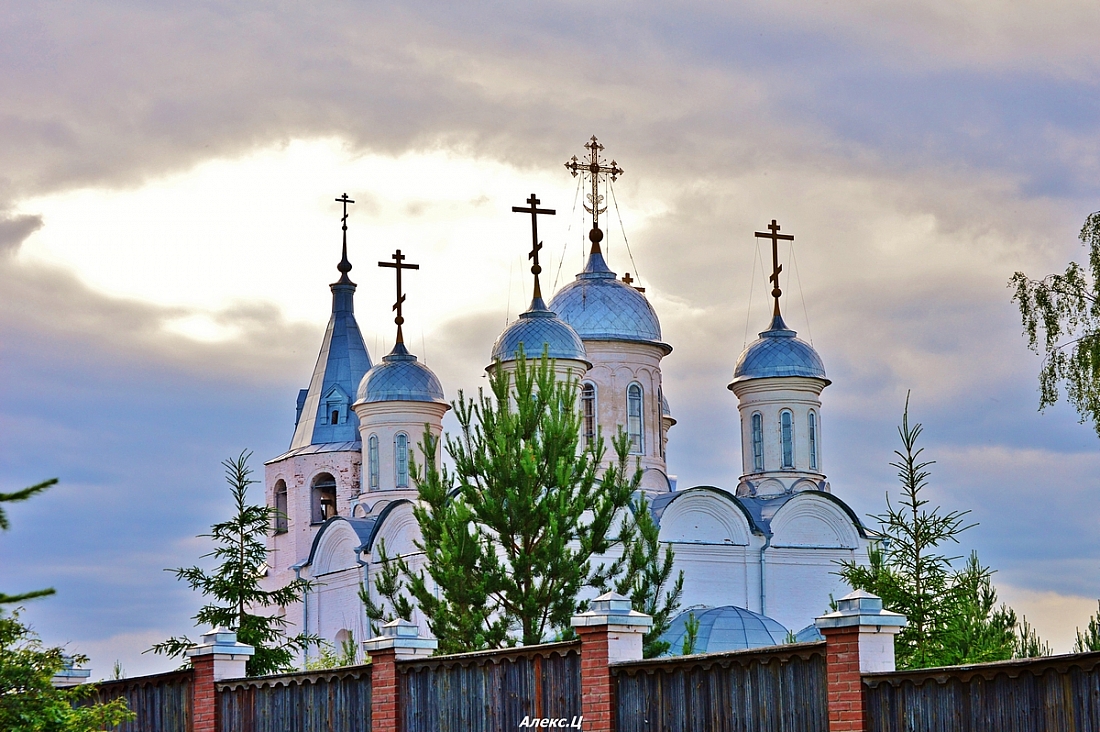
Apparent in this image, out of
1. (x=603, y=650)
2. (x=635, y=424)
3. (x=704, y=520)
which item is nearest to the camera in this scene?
(x=603, y=650)

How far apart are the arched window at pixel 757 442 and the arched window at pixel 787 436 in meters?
0.41

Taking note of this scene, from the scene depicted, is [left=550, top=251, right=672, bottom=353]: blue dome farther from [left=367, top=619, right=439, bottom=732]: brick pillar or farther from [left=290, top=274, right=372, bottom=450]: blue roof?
[left=367, top=619, right=439, bottom=732]: brick pillar

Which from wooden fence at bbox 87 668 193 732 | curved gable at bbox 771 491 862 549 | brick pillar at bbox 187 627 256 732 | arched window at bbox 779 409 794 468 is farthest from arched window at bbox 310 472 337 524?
brick pillar at bbox 187 627 256 732

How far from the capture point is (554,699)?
12.1 m

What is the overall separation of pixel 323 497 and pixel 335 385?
2510mm

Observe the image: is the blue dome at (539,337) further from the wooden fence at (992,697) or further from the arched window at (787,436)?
the wooden fence at (992,697)

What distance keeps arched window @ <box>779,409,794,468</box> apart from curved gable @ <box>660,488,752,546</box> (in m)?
2.25

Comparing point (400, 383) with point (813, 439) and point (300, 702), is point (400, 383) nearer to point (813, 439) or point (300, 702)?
point (813, 439)

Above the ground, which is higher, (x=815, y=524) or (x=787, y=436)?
(x=787, y=436)

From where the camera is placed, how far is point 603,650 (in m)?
11.7

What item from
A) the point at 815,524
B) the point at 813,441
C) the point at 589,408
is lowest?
the point at 815,524

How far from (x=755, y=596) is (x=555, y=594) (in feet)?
37.2

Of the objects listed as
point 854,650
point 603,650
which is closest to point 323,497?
point 603,650

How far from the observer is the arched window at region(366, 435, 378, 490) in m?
34.7
